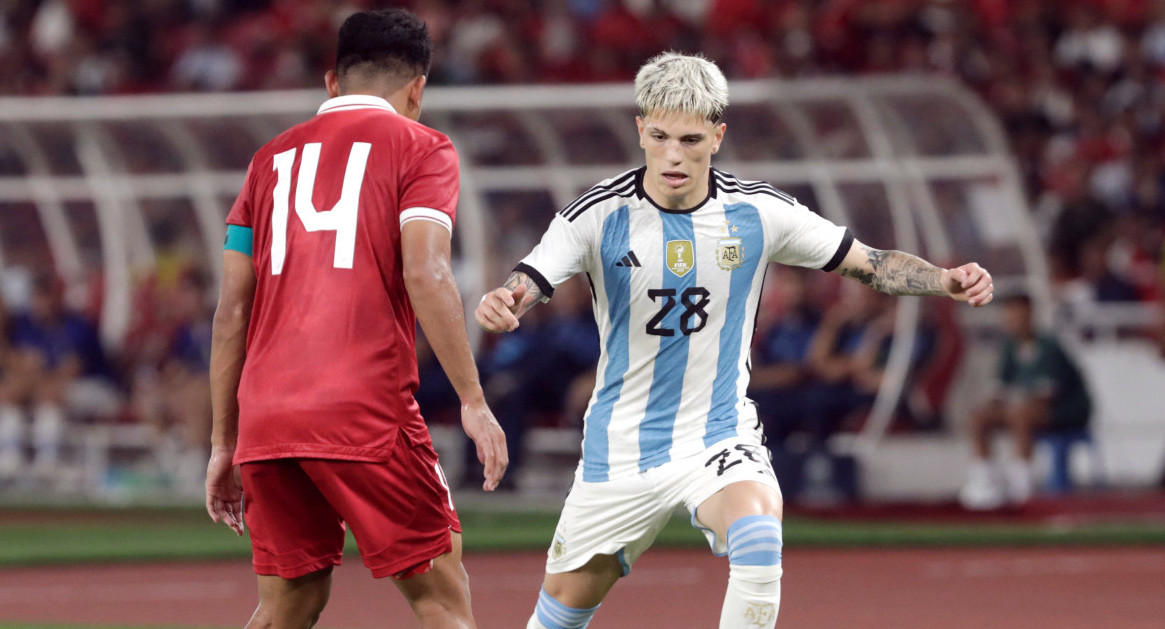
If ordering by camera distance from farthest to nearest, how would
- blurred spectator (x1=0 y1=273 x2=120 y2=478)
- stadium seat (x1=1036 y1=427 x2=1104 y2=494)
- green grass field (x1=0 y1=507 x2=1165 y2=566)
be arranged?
blurred spectator (x1=0 y1=273 x2=120 y2=478) < stadium seat (x1=1036 y1=427 x2=1104 y2=494) < green grass field (x1=0 y1=507 x2=1165 y2=566)

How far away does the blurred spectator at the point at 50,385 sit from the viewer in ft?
53.8

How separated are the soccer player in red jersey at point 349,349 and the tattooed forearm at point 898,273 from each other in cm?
158

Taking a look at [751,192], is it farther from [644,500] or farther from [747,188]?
[644,500]

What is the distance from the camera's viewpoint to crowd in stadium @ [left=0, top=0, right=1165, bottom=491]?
1575 centimetres

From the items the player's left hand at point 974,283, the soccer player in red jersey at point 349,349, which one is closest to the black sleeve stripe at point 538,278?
the soccer player in red jersey at point 349,349

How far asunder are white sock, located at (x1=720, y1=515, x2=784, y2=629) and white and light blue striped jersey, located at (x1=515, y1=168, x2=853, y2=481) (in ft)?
1.41

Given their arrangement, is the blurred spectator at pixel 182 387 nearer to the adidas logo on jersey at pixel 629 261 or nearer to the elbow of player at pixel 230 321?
the adidas logo on jersey at pixel 629 261

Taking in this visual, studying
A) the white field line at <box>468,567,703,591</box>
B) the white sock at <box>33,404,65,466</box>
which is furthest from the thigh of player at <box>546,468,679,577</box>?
the white sock at <box>33,404,65,466</box>

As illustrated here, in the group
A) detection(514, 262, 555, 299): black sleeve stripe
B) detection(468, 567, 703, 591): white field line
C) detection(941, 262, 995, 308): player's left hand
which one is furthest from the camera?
detection(468, 567, 703, 591): white field line

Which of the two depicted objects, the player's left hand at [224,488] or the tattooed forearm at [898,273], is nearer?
the player's left hand at [224,488]

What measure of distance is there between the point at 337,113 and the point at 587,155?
995 centimetres

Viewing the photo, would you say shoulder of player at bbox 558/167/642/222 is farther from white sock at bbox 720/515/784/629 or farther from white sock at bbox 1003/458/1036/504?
white sock at bbox 1003/458/1036/504

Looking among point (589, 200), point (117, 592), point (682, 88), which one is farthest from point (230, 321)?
point (117, 592)

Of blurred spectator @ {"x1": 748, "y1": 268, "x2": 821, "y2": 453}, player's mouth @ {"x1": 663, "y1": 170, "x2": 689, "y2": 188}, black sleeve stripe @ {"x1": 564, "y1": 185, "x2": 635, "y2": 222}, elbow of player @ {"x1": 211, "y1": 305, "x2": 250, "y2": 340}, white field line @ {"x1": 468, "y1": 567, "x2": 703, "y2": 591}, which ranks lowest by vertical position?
white field line @ {"x1": 468, "y1": 567, "x2": 703, "y2": 591}
